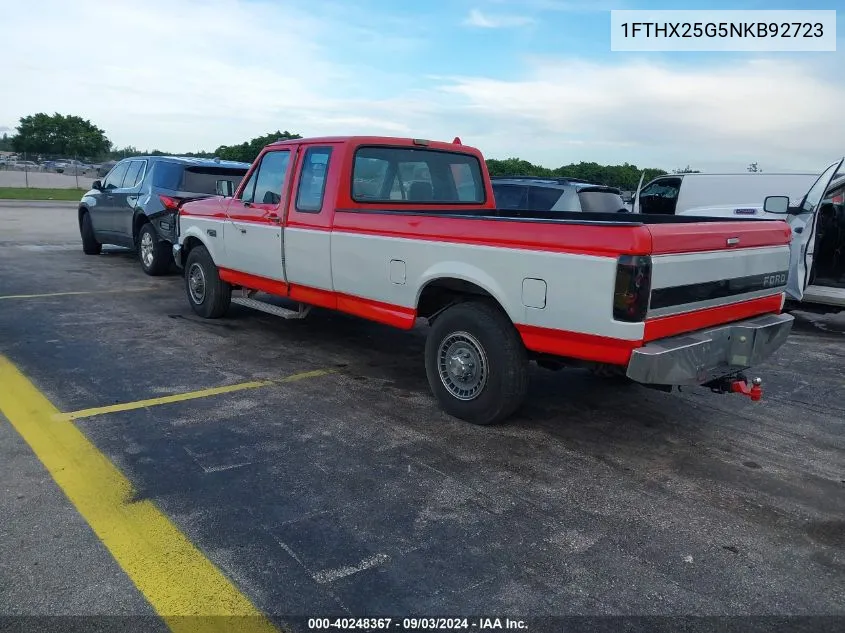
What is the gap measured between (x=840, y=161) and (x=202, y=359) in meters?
6.94

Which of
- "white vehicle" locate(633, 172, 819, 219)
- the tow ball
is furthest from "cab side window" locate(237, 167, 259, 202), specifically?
"white vehicle" locate(633, 172, 819, 219)

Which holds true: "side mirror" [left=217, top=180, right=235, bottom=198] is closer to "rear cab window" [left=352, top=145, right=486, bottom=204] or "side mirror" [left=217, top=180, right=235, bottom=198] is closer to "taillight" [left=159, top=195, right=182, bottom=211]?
"rear cab window" [left=352, top=145, right=486, bottom=204]

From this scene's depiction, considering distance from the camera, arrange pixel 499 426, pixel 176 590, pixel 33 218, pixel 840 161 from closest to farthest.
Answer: pixel 176 590
pixel 499 426
pixel 840 161
pixel 33 218

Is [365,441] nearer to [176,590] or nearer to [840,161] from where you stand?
[176,590]

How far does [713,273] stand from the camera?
411 centimetres

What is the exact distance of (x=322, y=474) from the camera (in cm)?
385

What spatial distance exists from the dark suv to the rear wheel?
2.10 meters

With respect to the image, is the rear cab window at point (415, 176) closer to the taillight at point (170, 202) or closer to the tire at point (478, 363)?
the tire at point (478, 363)

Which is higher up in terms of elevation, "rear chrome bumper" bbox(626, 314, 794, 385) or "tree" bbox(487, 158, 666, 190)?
"tree" bbox(487, 158, 666, 190)

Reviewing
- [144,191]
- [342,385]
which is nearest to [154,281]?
[144,191]

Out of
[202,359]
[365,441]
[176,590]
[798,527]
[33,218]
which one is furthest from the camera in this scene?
[33,218]

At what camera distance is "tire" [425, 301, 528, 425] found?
4.35m

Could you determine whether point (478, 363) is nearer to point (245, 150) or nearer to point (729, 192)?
point (729, 192)

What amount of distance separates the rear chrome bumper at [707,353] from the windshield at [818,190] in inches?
140
